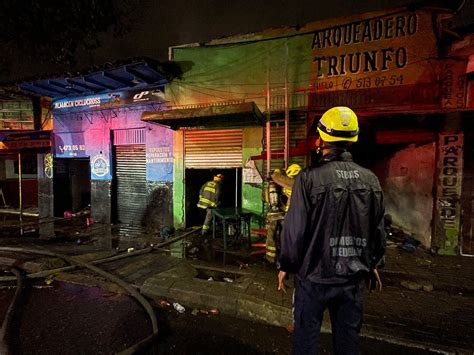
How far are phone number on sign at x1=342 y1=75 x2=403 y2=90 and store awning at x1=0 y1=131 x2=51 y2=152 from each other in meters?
12.9

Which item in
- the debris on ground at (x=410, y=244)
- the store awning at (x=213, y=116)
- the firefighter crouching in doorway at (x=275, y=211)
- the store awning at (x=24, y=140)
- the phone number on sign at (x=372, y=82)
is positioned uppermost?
the phone number on sign at (x=372, y=82)

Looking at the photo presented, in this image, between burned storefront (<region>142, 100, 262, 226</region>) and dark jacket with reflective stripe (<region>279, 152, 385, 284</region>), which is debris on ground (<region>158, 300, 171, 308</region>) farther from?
burned storefront (<region>142, 100, 262, 226</region>)

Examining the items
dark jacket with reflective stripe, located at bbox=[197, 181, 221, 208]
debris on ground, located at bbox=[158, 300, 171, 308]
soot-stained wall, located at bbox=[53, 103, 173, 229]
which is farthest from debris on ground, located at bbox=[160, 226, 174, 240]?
debris on ground, located at bbox=[158, 300, 171, 308]

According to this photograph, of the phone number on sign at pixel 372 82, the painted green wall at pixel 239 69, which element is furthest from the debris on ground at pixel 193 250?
the phone number on sign at pixel 372 82

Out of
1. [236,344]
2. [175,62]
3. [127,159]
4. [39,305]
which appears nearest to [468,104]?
[236,344]

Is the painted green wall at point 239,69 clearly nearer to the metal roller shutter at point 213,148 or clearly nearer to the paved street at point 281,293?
the metal roller shutter at point 213,148

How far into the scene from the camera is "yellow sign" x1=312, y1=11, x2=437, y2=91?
7117mm

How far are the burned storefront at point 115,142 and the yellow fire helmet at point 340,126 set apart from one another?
823 cm

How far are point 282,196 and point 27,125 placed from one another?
13836 mm

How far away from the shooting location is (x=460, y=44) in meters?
6.42

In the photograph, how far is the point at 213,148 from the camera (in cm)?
934

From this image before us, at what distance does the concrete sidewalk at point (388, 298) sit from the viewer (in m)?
3.60

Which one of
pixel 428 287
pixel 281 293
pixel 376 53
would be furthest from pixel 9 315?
pixel 376 53

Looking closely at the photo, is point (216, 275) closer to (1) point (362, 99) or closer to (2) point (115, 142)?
(1) point (362, 99)
